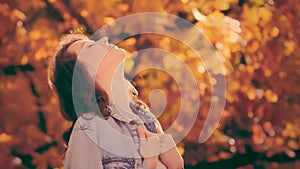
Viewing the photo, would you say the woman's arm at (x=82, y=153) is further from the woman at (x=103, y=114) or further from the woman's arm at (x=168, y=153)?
the woman's arm at (x=168, y=153)

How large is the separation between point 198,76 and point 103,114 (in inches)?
131

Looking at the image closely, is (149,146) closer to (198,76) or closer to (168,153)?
(168,153)

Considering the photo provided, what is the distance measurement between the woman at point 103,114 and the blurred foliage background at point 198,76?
2.70 meters

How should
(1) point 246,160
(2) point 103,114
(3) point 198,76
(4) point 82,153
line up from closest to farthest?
(4) point 82,153, (2) point 103,114, (3) point 198,76, (1) point 246,160

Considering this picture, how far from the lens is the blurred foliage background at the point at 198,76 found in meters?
5.92

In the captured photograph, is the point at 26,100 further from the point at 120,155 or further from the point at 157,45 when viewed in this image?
the point at 120,155

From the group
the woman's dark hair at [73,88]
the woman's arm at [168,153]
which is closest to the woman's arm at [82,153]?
the woman's dark hair at [73,88]

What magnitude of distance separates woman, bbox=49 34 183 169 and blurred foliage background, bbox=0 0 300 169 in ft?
8.85

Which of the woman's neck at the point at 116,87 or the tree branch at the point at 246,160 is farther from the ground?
the woman's neck at the point at 116,87

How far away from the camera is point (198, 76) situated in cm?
628

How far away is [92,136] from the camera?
9.57ft

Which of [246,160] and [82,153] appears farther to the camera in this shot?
[246,160]

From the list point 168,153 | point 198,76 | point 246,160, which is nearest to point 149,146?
point 168,153

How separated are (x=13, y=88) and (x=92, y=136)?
313cm
